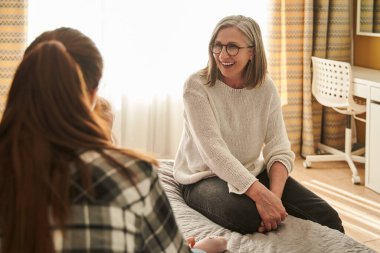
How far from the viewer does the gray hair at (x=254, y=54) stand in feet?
7.39

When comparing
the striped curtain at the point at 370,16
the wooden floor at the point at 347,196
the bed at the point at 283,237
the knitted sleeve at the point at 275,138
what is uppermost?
the striped curtain at the point at 370,16

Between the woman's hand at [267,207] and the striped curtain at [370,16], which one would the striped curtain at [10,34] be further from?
the striped curtain at [370,16]

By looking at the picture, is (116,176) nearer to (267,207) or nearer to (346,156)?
(267,207)

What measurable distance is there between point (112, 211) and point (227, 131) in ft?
4.23

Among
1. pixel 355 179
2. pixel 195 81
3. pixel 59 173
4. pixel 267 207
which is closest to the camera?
pixel 59 173

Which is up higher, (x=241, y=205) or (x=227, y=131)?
(x=227, y=131)

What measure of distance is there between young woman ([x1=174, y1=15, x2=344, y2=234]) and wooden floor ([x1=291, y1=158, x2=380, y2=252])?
85 cm

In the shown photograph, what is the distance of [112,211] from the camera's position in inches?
38.6

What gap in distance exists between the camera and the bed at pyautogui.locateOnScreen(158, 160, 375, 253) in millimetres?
1711

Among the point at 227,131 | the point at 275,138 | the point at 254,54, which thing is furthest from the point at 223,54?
the point at 275,138

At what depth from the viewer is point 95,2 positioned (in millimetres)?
3832

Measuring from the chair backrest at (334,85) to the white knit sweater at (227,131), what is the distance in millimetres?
1571

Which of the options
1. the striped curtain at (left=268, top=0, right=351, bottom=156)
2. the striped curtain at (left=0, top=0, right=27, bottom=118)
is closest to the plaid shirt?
the striped curtain at (left=0, top=0, right=27, bottom=118)

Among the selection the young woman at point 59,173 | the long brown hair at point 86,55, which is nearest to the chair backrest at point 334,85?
the long brown hair at point 86,55
